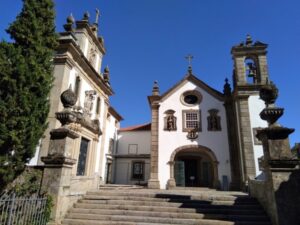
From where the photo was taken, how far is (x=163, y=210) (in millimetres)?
7562

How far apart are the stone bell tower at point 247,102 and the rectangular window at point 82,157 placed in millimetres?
10406

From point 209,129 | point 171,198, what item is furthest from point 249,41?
point 171,198

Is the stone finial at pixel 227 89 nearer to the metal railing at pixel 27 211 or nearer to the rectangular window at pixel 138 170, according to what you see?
the rectangular window at pixel 138 170

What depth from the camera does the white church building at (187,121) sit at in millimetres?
12547

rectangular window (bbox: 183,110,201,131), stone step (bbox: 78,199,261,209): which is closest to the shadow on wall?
stone step (bbox: 78,199,261,209)

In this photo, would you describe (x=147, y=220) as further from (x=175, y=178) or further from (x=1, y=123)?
(x=175, y=178)

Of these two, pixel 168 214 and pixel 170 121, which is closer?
pixel 168 214

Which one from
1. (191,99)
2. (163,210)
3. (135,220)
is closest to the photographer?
(135,220)

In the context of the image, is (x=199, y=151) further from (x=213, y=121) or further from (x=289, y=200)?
(x=289, y=200)

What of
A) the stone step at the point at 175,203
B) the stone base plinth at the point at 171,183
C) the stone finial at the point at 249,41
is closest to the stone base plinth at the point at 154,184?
the stone base plinth at the point at 171,183

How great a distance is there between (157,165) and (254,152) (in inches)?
280

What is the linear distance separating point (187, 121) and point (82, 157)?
911 cm

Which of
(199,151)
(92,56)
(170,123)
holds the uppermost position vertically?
(92,56)

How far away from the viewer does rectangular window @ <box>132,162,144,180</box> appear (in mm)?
22188
